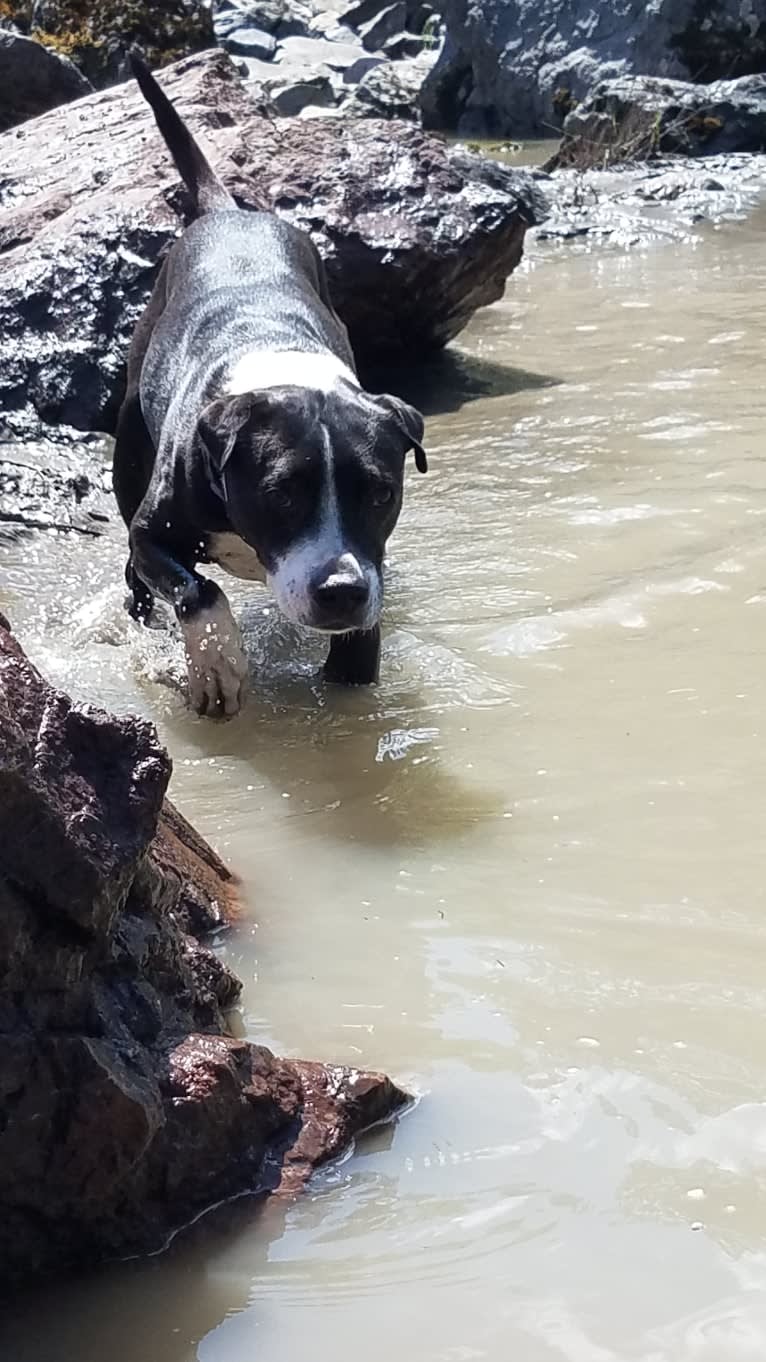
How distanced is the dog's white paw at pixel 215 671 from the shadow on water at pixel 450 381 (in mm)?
3211

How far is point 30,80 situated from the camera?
11.1 m

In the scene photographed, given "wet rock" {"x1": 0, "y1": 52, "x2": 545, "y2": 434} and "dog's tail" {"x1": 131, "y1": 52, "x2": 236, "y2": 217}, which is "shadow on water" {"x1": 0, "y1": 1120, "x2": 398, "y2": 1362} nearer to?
"dog's tail" {"x1": 131, "y1": 52, "x2": 236, "y2": 217}

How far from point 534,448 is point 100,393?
194cm

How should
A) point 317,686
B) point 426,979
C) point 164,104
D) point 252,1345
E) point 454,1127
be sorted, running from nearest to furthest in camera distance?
1. point 252,1345
2. point 454,1127
3. point 426,979
4. point 317,686
5. point 164,104

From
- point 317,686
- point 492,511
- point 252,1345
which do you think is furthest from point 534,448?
point 252,1345

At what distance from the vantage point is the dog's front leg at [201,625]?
414cm

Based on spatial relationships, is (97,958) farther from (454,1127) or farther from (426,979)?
(426,979)

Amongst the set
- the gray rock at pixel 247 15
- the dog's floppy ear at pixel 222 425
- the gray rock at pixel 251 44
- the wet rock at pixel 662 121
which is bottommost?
the gray rock at pixel 251 44

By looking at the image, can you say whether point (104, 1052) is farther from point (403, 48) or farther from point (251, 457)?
point (403, 48)

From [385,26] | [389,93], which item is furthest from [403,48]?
[389,93]

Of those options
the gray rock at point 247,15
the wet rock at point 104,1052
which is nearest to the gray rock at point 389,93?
the gray rock at point 247,15

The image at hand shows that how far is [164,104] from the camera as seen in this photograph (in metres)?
6.21

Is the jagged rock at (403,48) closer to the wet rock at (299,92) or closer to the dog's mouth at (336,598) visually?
the wet rock at (299,92)

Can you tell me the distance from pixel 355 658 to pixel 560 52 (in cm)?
1510
